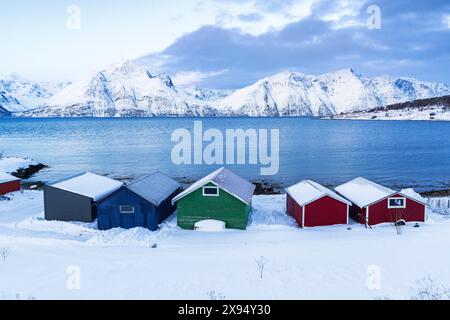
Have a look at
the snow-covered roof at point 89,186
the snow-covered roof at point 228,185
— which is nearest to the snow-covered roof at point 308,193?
the snow-covered roof at point 228,185

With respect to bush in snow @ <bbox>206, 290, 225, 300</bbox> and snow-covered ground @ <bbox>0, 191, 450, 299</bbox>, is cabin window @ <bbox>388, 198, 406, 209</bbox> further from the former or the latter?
bush in snow @ <bbox>206, 290, 225, 300</bbox>

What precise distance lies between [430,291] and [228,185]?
718 inches

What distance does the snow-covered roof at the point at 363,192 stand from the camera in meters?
29.0

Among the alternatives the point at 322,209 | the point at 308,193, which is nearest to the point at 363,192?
the point at 308,193

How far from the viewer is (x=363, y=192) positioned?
31422 mm

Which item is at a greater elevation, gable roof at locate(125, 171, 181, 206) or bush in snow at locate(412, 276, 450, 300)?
gable roof at locate(125, 171, 181, 206)

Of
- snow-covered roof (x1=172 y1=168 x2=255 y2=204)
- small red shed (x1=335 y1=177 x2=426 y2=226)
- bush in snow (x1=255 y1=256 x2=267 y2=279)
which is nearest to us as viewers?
bush in snow (x1=255 y1=256 x2=267 y2=279)

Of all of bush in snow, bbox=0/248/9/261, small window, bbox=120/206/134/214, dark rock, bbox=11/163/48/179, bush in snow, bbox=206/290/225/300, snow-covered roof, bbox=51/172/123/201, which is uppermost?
snow-covered roof, bbox=51/172/123/201

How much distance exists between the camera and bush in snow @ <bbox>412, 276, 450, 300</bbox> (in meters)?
11.3

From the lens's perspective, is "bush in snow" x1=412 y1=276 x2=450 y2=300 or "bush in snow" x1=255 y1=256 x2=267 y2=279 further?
"bush in snow" x1=255 y1=256 x2=267 y2=279

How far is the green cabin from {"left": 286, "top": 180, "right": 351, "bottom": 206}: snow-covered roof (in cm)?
418

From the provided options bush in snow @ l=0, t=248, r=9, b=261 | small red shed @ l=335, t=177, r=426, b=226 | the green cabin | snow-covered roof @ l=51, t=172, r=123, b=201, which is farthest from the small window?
small red shed @ l=335, t=177, r=426, b=226
